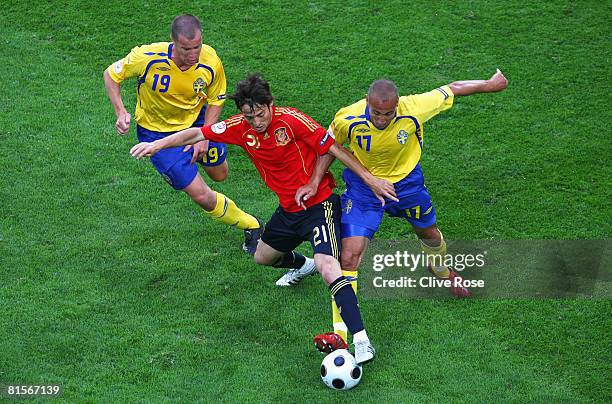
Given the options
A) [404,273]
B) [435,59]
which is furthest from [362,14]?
[404,273]

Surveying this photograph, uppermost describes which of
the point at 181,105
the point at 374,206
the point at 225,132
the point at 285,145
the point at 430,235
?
the point at 181,105

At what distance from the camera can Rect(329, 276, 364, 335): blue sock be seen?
287 inches

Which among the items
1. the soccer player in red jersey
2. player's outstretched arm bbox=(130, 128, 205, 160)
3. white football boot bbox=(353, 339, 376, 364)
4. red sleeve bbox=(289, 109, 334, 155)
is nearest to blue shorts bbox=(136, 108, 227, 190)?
player's outstretched arm bbox=(130, 128, 205, 160)

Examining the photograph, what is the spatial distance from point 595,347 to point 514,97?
4552 millimetres

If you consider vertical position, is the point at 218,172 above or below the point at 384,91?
below

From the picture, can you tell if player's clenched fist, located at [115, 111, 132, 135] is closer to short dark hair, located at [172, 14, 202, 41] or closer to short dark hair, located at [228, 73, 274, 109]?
short dark hair, located at [172, 14, 202, 41]

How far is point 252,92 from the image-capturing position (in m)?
7.32

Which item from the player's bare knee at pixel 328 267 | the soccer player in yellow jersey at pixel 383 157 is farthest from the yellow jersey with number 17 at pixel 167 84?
the player's bare knee at pixel 328 267

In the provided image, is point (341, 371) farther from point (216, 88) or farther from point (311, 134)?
point (216, 88)

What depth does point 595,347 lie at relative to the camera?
771cm

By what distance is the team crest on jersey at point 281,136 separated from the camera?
7.71 m

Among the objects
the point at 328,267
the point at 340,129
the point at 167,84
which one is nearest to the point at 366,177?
the point at 340,129

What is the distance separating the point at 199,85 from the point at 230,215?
130cm

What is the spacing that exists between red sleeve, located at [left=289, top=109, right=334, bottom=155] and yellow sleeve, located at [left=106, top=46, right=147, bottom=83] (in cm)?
190
